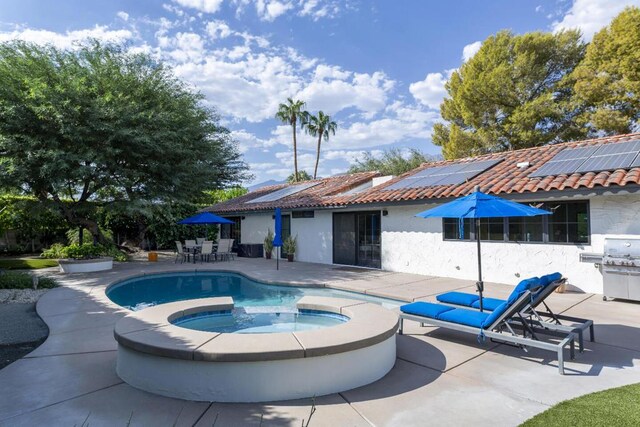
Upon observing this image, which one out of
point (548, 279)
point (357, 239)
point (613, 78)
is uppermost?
point (613, 78)

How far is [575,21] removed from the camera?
2284cm

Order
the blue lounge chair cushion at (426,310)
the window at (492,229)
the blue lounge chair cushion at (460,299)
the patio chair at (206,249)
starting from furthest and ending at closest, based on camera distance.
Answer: the patio chair at (206,249) < the window at (492,229) < the blue lounge chair cushion at (460,299) < the blue lounge chair cushion at (426,310)

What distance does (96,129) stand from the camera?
14.4m

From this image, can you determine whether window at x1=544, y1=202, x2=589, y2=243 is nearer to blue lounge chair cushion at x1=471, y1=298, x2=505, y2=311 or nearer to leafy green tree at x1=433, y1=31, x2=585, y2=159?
blue lounge chair cushion at x1=471, y1=298, x2=505, y2=311

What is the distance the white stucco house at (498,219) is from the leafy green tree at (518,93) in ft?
37.8

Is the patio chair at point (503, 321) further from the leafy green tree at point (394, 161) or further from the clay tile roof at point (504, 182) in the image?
the leafy green tree at point (394, 161)

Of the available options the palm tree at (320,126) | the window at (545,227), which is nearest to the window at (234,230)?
the window at (545,227)

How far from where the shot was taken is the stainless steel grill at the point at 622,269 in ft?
27.7

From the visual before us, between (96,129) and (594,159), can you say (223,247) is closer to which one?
(96,129)

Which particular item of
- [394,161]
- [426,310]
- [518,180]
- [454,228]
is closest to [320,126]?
[394,161]

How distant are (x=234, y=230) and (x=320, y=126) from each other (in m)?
21.8

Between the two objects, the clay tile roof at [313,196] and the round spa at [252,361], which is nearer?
the round spa at [252,361]

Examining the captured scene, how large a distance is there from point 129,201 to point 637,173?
18245 mm

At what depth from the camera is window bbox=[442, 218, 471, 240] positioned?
12.1m
